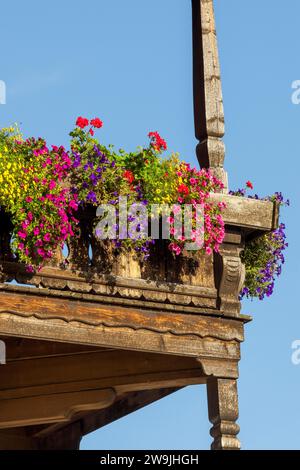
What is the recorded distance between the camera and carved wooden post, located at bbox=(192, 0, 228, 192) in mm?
12844

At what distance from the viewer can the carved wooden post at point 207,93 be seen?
12844mm

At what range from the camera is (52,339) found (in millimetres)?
11516

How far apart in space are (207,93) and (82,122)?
5.14ft

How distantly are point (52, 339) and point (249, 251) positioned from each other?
262 cm

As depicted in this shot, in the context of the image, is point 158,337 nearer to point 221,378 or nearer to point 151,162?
point 221,378

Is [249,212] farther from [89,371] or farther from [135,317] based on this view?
[89,371]

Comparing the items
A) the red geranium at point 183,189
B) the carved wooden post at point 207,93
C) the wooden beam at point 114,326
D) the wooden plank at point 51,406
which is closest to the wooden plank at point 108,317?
the wooden beam at point 114,326

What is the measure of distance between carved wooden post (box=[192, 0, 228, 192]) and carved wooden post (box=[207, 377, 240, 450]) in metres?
2.01

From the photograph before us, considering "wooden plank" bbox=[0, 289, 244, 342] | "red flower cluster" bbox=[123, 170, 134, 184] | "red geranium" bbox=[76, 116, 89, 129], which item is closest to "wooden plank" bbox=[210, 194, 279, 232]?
"red flower cluster" bbox=[123, 170, 134, 184]

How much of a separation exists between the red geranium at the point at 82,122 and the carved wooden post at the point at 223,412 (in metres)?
2.72

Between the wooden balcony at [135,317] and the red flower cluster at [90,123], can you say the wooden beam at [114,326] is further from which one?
the red flower cluster at [90,123]

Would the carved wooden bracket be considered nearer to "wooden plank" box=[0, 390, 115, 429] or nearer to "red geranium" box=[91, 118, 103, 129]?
"wooden plank" box=[0, 390, 115, 429]
